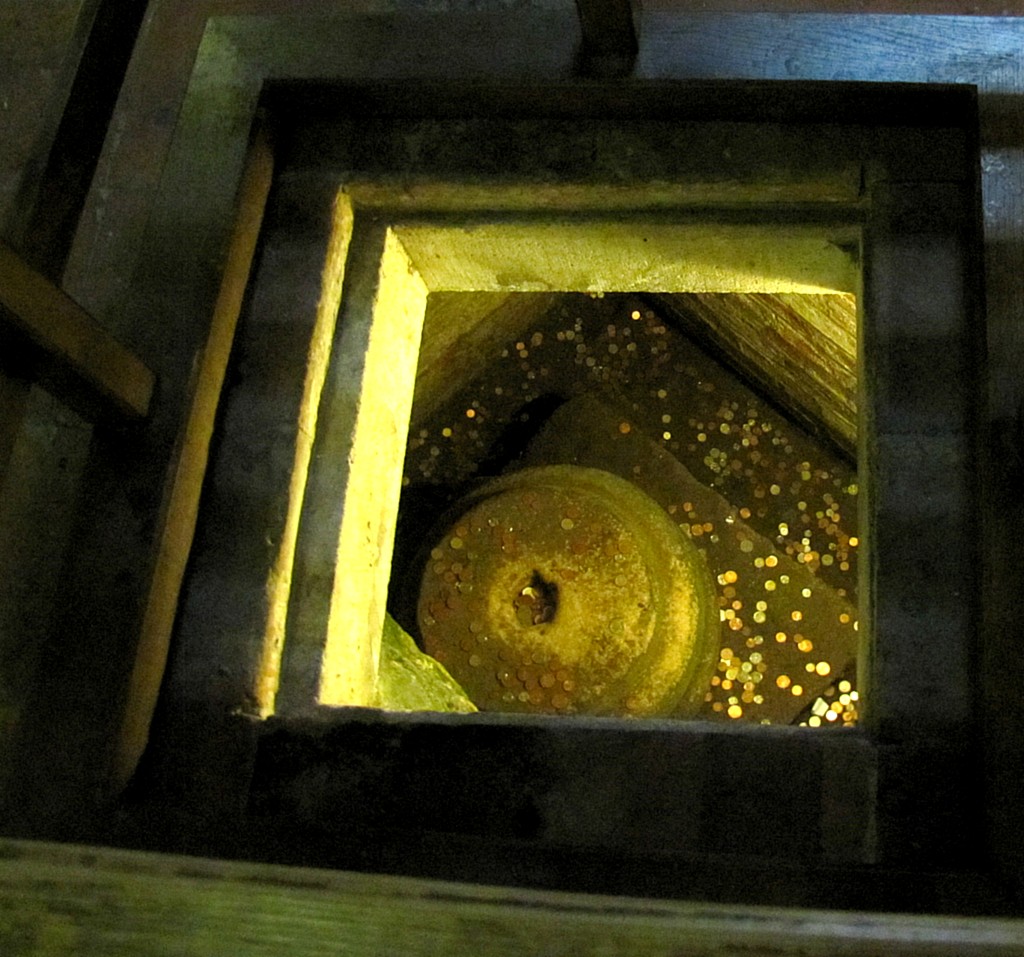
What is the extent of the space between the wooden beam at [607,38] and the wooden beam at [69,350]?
1.43 meters

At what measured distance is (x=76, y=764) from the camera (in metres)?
2.25

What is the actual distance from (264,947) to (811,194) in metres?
2.45

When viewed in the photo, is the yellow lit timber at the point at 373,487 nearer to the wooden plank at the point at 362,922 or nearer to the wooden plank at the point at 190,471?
the wooden plank at the point at 190,471

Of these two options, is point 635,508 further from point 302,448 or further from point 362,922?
point 362,922

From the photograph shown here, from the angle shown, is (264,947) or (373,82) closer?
(264,947)

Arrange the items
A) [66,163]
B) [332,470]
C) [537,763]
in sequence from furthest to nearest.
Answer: [332,470] < [66,163] < [537,763]

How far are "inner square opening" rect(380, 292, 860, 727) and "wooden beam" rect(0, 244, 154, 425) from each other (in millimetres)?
2001

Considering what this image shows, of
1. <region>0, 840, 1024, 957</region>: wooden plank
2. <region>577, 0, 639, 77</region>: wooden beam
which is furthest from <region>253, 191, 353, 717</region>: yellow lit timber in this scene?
<region>0, 840, 1024, 957</region>: wooden plank

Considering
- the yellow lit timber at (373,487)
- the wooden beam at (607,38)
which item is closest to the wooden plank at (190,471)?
the yellow lit timber at (373,487)

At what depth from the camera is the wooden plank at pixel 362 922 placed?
94 centimetres

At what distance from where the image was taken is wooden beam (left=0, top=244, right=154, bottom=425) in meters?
2.06

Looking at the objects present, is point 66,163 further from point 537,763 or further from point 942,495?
point 942,495

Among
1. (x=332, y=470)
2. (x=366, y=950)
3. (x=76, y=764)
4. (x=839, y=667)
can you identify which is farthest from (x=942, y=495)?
(x=839, y=667)

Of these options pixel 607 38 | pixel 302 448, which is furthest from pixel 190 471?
pixel 607 38
